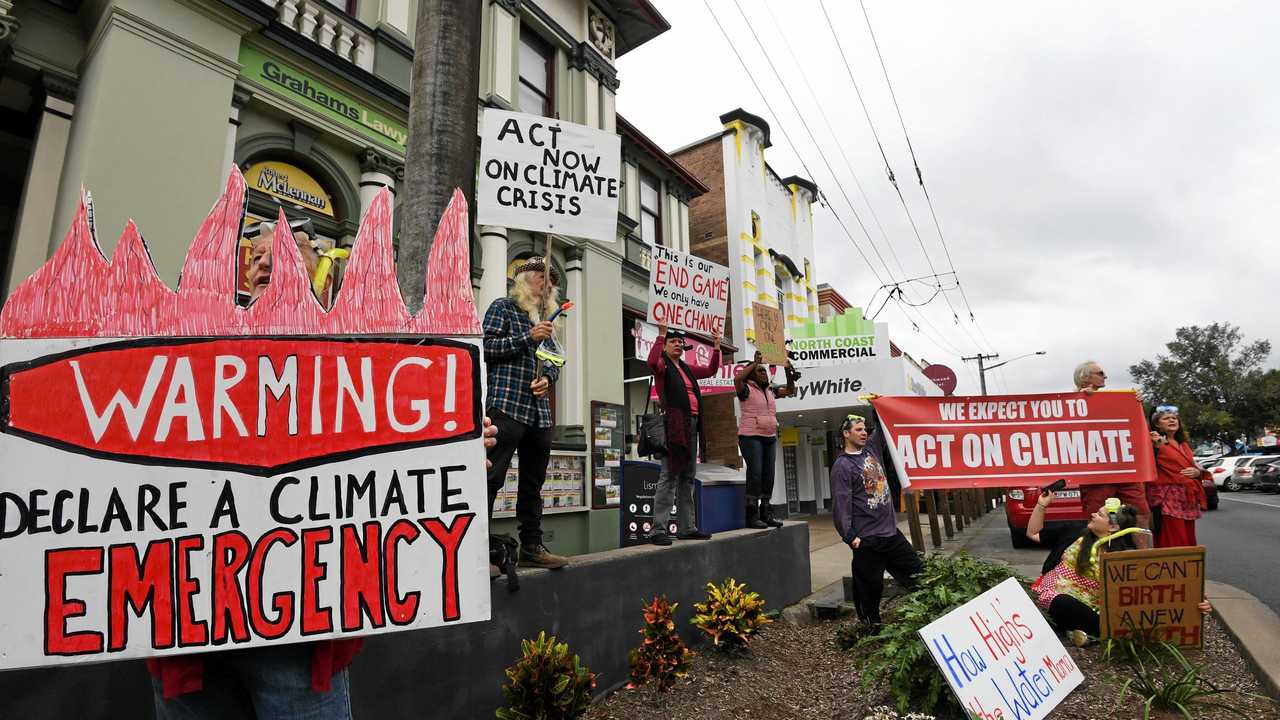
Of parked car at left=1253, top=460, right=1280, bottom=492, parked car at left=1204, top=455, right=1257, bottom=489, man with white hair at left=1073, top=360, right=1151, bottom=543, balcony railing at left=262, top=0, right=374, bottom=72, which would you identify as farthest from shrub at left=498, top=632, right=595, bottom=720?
parked car at left=1204, top=455, right=1257, bottom=489

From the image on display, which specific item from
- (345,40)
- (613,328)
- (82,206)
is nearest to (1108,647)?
(82,206)

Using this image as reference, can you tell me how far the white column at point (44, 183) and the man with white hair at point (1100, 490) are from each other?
815 centimetres

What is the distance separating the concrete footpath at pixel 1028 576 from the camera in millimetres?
3855

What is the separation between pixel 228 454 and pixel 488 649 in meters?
1.94

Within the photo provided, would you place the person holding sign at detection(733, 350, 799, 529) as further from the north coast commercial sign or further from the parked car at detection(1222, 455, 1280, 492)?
the parked car at detection(1222, 455, 1280, 492)

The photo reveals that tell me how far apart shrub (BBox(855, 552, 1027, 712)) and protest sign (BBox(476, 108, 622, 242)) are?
9.31 ft

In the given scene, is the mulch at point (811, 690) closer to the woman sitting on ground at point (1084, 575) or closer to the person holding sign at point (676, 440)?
the woman sitting on ground at point (1084, 575)

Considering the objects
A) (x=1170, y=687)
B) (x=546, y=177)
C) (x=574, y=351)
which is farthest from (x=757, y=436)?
(x=574, y=351)

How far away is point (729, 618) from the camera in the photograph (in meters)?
4.48

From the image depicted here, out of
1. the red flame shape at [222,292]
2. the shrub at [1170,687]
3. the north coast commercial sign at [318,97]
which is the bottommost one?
the shrub at [1170,687]

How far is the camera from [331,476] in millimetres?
1679

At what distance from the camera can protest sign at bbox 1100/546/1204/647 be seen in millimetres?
3990

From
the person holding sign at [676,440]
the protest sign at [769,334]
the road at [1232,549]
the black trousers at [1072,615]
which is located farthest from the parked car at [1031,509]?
the person holding sign at [676,440]

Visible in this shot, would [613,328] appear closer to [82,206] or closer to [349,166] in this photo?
[349,166]
